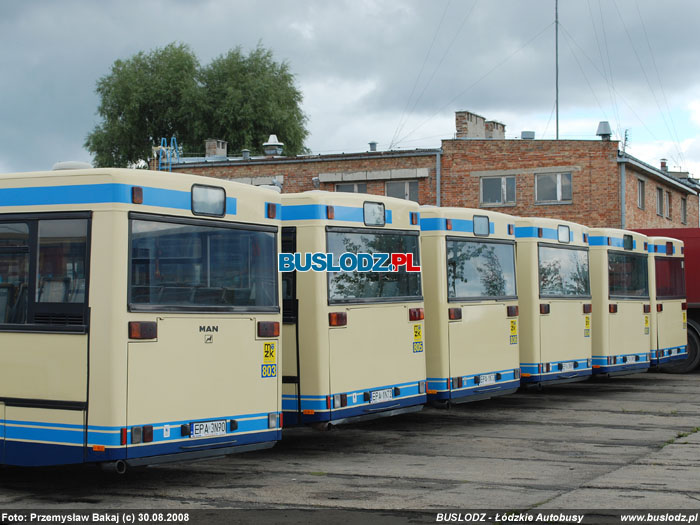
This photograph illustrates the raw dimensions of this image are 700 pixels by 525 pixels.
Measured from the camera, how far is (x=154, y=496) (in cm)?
862

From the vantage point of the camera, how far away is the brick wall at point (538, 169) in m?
36.6

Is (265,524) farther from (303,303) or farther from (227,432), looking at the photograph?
(303,303)

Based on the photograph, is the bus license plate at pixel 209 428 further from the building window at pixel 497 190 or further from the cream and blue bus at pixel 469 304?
the building window at pixel 497 190

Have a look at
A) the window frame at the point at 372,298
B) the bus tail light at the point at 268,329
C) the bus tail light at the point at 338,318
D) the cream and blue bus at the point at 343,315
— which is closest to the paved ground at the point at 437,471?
the cream and blue bus at the point at 343,315

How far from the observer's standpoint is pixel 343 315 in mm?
11023

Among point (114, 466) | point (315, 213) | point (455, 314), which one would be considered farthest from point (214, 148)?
point (114, 466)

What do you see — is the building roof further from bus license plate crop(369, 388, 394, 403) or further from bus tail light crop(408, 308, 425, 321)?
bus license plate crop(369, 388, 394, 403)

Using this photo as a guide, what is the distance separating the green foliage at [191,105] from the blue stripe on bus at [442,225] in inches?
2021

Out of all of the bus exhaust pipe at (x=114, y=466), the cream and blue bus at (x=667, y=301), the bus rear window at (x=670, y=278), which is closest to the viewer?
the bus exhaust pipe at (x=114, y=466)

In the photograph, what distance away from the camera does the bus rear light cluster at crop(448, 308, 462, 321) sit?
43.5 ft

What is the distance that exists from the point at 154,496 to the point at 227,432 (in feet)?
2.96

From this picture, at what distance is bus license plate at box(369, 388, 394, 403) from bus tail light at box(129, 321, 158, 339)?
12.1ft

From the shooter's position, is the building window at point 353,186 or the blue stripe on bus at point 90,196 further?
the building window at point 353,186

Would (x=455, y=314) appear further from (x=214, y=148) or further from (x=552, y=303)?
(x=214, y=148)
